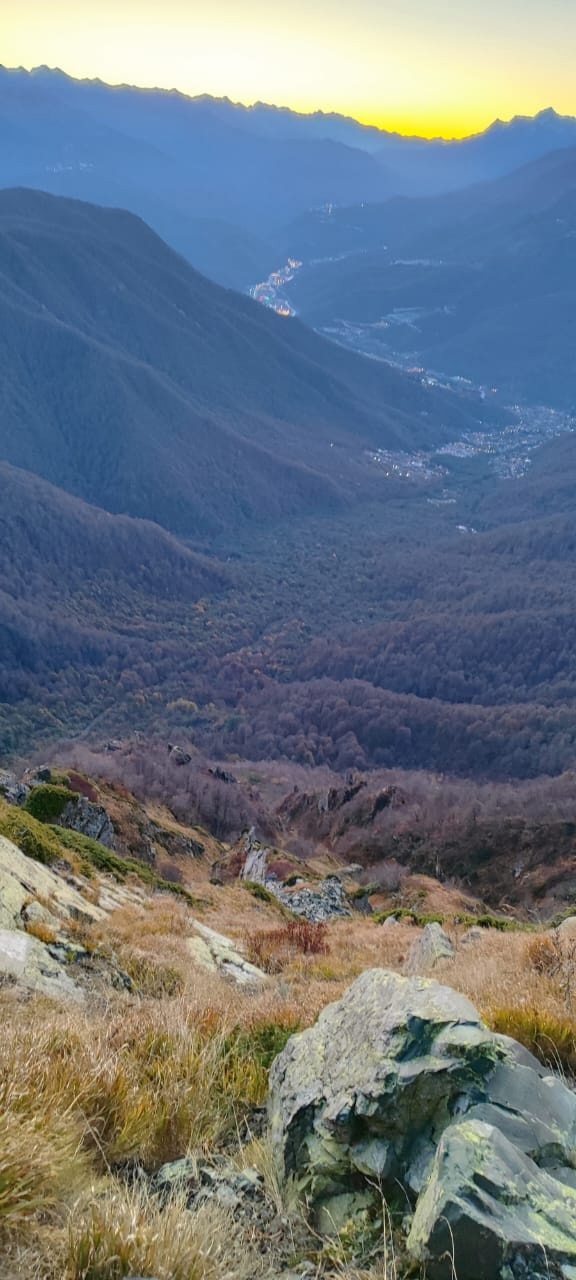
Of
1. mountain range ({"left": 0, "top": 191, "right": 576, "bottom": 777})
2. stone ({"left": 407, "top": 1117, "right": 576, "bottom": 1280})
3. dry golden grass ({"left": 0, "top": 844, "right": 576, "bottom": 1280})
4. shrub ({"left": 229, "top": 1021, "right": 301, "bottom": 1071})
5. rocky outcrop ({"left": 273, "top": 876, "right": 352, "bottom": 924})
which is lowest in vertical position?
mountain range ({"left": 0, "top": 191, "right": 576, "bottom": 777})

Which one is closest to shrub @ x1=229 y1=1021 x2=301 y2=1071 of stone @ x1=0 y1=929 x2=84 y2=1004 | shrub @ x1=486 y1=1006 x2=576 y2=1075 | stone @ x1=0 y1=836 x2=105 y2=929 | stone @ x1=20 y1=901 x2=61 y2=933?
shrub @ x1=486 y1=1006 x2=576 y2=1075

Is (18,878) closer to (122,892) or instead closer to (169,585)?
(122,892)

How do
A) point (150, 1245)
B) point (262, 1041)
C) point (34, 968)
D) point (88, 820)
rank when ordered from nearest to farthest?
point (150, 1245) → point (262, 1041) → point (34, 968) → point (88, 820)

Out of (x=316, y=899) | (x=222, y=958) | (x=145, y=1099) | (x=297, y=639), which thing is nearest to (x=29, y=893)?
(x=222, y=958)

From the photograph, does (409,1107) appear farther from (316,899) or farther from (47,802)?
(316,899)

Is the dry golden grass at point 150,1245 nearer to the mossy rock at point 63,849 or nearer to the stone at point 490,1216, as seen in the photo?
the stone at point 490,1216

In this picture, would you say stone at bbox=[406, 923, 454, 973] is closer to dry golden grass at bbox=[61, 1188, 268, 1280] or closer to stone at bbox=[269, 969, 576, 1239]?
stone at bbox=[269, 969, 576, 1239]

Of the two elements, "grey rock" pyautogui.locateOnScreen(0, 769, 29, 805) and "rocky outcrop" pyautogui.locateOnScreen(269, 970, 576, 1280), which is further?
"grey rock" pyautogui.locateOnScreen(0, 769, 29, 805)
